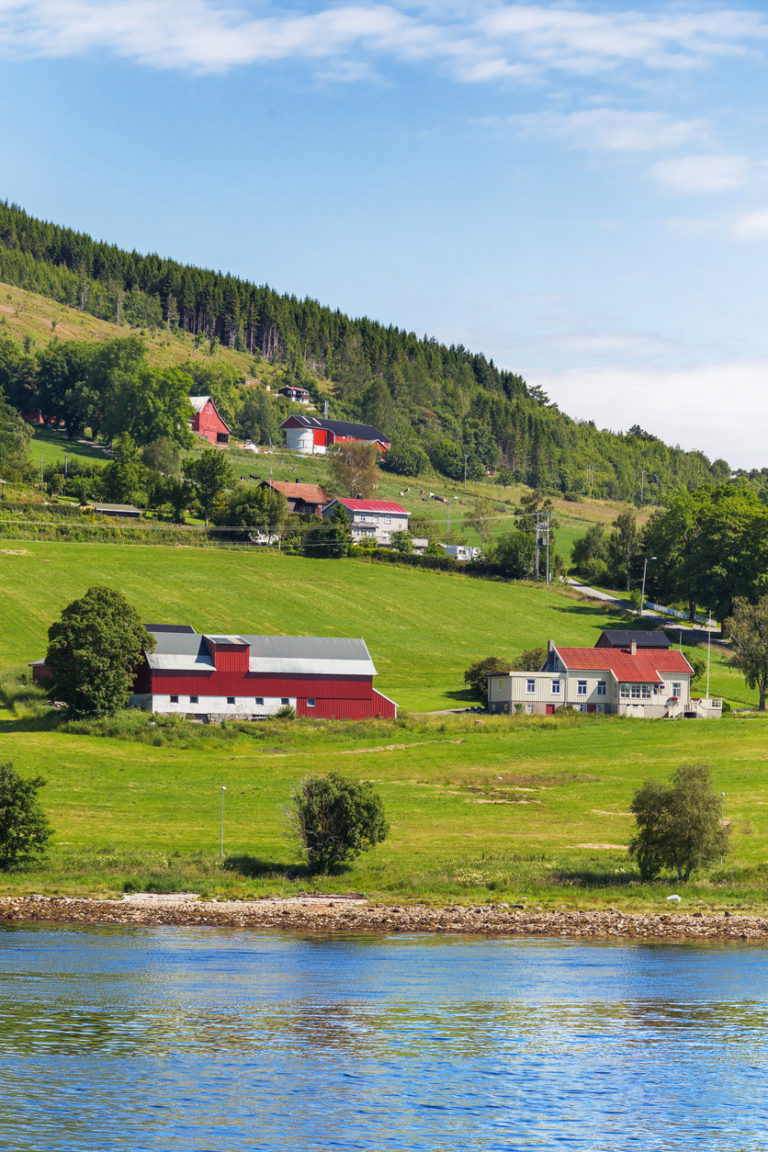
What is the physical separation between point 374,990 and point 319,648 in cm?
6074

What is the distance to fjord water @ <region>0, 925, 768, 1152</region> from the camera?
933 inches

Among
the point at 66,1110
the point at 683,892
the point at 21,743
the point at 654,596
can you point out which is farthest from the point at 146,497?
the point at 66,1110

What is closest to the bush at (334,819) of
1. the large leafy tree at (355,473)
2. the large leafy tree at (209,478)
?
the large leafy tree at (209,478)

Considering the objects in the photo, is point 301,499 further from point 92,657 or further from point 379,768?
point 379,768

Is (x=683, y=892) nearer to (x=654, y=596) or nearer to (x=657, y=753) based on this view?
(x=657, y=753)

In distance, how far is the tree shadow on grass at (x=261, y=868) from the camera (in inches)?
1976

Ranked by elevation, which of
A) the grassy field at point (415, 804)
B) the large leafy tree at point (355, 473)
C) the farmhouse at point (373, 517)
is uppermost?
the large leafy tree at point (355, 473)

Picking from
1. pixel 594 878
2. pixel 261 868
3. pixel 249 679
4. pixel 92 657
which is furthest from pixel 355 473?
pixel 594 878

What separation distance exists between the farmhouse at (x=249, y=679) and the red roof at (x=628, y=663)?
17649 millimetres

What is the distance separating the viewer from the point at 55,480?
156375 mm

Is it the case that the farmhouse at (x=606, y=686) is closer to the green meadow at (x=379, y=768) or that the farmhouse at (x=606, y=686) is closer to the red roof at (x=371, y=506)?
the green meadow at (x=379, y=768)

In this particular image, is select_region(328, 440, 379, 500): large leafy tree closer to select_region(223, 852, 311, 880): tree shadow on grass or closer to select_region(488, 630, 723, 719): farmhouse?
select_region(488, 630, 723, 719): farmhouse

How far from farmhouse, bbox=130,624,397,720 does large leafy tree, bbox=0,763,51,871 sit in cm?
3670

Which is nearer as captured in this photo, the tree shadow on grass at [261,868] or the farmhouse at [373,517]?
the tree shadow on grass at [261,868]
